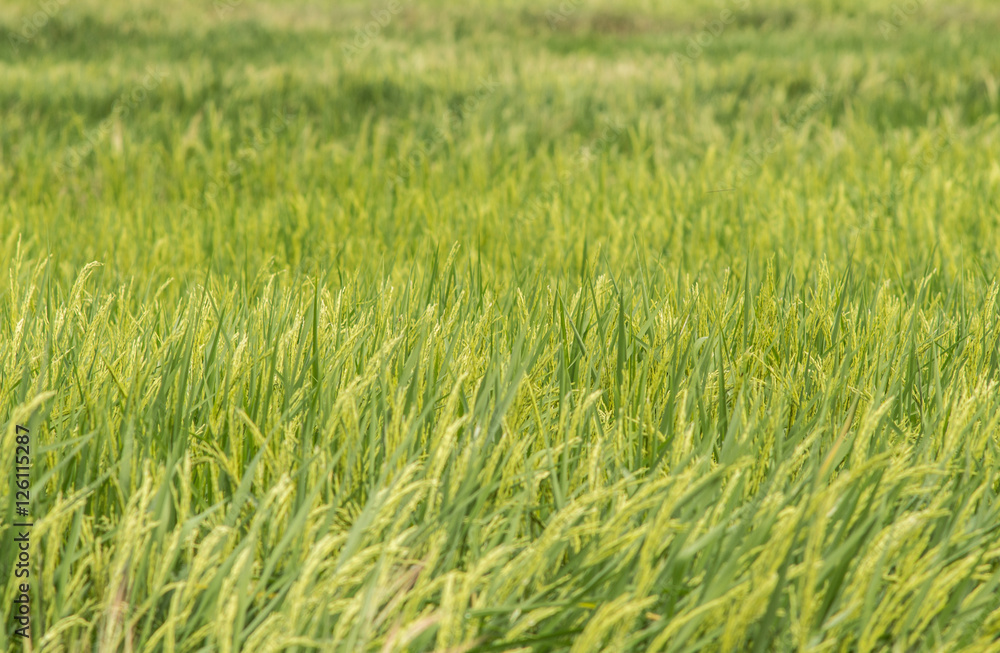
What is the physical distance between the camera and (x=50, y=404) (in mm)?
1162

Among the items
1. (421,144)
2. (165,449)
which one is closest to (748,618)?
(165,449)

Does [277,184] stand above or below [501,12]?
below

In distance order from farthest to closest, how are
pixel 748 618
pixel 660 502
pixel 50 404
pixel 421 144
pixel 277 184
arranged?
pixel 421 144, pixel 277 184, pixel 50 404, pixel 660 502, pixel 748 618

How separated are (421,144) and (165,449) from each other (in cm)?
281

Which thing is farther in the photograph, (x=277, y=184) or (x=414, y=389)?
(x=277, y=184)

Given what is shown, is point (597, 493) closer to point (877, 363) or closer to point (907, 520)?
point (907, 520)

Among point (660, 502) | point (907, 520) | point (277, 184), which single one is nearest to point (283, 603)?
point (660, 502)

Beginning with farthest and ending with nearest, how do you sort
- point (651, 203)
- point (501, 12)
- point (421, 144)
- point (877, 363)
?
point (501, 12)
point (421, 144)
point (651, 203)
point (877, 363)

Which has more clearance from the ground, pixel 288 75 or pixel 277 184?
pixel 288 75

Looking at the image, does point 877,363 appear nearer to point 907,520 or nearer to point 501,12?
point 907,520

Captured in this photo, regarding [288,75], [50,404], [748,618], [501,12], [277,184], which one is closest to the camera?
[748,618]

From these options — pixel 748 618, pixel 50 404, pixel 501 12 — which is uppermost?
pixel 501 12

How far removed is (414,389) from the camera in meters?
1.21

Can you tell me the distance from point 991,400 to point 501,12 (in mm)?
10940
